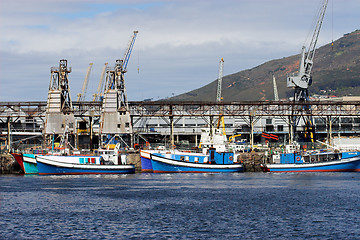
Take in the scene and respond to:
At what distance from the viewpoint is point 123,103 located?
141 m

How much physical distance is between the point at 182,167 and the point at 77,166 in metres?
21.2

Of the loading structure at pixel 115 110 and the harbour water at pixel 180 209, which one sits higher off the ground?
the loading structure at pixel 115 110

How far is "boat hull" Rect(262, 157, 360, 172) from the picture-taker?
11985 cm

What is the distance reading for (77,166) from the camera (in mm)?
110875

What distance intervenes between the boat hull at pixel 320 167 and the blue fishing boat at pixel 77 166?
29.5 metres

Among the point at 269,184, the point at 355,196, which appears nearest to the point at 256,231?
the point at 355,196

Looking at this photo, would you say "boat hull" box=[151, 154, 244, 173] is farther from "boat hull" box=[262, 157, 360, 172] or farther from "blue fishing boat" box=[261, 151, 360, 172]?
"blue fishing boat" box=[261, 151, 360, 172]

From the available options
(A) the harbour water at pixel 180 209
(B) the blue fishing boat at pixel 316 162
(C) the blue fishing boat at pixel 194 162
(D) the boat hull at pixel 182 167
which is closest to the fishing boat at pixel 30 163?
(A) the harbour water at pixel 180 209

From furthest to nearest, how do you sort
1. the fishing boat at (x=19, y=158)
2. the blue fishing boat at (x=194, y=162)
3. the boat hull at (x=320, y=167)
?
the boat hull at (x=320, y=167), the blue fishing boat at (x=194, y=162), the fishing boat at (x=19, y=158)

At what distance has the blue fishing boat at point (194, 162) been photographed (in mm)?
117562

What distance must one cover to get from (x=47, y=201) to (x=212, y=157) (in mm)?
53373

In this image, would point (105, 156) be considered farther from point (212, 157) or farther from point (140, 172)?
point (212, 157)

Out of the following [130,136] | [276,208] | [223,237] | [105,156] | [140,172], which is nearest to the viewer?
[223,237]

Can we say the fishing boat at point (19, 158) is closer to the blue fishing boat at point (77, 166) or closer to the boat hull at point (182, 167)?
the blue fishing boat at point (77, 166)
